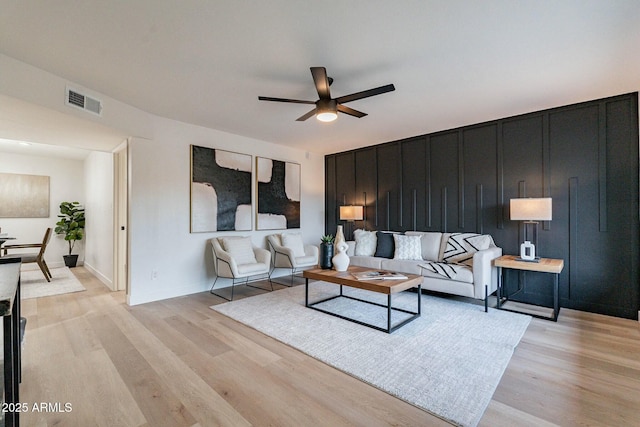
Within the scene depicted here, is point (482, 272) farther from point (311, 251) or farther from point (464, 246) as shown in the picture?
point (311, 251)

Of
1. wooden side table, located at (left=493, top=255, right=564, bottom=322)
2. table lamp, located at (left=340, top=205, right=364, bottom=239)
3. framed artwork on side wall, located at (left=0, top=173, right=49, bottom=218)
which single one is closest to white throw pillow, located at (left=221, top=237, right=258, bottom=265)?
table lamp, located at (left=340, top=205, right=364, bottom=239)

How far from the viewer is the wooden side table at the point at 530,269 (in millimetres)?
3119

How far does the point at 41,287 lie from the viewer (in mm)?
4562

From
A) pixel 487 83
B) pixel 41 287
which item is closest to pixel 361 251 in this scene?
pixel 487 83

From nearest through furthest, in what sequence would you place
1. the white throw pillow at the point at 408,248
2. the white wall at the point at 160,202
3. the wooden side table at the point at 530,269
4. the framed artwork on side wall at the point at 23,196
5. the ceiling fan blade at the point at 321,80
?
the ceiling fan blade at the point at 321,80 → the wooden side table at the point at 530,269 → the white wall at the point at 160,202 → the white throw pillow at the point at 408,248 → the framed artwork on side wall at the point at 23,196

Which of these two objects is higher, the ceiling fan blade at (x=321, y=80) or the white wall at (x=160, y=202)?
the ceiling fan blade at (x=321, y=80)

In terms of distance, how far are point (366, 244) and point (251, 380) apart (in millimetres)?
3170

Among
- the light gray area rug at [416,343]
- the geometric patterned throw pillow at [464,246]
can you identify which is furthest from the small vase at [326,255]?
the geometric patterned throw pillow at [464,246]

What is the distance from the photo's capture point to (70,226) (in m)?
6.49

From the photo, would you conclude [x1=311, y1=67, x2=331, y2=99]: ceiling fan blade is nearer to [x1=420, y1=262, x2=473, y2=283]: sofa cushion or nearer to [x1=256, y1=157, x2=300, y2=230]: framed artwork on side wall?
[x1=420, y1=262, x2=473, y2=283]: sofa cushion

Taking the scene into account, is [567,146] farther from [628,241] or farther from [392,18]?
[392,18]

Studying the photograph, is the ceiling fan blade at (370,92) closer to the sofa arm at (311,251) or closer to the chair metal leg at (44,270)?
the sofa arm at (311,251)

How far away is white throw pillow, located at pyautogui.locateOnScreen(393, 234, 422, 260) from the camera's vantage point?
4.37 meters

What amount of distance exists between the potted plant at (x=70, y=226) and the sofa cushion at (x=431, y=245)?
23.8ft
